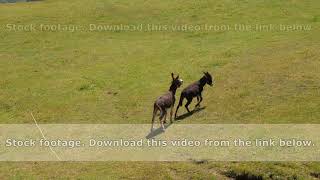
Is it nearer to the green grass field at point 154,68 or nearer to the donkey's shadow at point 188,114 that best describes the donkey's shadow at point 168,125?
the donkey's shadow at point 188,114

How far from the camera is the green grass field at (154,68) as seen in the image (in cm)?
2212

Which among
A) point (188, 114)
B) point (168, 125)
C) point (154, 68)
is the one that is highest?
point (154, 68)

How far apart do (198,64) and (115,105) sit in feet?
28.4

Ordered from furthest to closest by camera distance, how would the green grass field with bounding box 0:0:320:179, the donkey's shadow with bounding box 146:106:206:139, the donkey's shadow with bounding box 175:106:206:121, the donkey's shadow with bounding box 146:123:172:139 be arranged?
1. the donkey's shadow with bounding box 175:106:206:121
2. the donkey's shadow with bounding box 146:106:206:139
3. the donkey's shadow with bounding box 146:123:172:139
4. the green grass field with bounding box 0:0:320:179

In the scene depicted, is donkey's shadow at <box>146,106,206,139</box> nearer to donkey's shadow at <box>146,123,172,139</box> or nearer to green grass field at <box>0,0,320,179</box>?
donkey's shadow at <box>146,123,172,139</box>

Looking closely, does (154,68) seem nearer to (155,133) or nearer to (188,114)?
(188,114)

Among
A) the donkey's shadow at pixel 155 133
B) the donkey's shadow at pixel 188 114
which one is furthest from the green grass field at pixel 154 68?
the donkey's shadow at pixel 155 133

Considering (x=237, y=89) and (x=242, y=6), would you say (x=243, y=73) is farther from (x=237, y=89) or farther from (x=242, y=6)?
(x=242, y=6)

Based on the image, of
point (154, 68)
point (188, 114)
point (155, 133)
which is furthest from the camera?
point (154, 68)

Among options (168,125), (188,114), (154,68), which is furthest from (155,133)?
(154,68)

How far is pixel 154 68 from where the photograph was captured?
120 ft

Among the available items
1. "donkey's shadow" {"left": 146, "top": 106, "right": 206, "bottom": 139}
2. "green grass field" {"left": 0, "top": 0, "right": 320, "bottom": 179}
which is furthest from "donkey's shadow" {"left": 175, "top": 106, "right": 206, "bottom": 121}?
"green grass field" {"left": 0, "top": 0, "right": 320, "bottom": 179}

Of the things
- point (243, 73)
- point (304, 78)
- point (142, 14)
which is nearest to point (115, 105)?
point (243, 73)

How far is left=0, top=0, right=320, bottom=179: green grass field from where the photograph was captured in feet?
72.6
